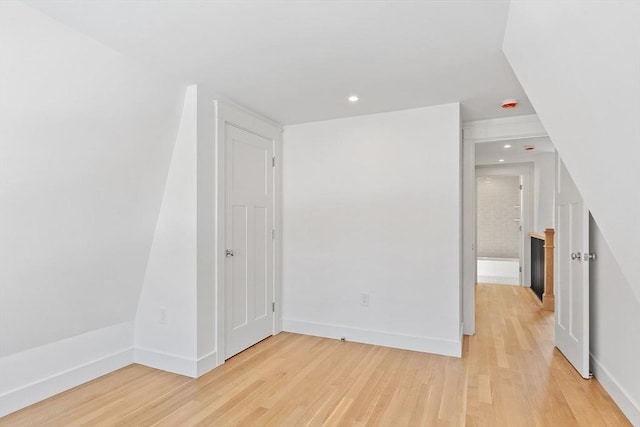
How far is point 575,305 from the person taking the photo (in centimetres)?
291

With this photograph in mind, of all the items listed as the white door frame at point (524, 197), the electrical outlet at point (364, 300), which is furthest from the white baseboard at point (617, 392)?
the white door frame at point (524, 197)

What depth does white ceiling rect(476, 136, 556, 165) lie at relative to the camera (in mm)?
4754

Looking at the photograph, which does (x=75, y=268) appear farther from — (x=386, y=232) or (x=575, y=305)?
(x=575, y=305)

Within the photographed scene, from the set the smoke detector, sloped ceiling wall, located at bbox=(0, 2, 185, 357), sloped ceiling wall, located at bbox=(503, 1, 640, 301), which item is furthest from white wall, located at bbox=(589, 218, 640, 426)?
sloped ceiling wall, located at bbox=(0, 2, 185, 357)

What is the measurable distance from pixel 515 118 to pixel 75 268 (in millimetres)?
3965

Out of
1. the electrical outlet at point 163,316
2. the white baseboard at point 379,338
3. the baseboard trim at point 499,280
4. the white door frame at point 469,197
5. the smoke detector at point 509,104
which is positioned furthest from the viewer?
the baseboard trim at point 499,280

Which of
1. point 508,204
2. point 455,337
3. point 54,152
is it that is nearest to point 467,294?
point 455,337

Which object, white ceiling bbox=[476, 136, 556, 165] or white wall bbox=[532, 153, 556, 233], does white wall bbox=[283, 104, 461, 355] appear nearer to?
white ceiling bbox=[476, 136, 556, 165]

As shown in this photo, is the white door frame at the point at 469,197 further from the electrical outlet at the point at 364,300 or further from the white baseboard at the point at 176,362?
the white baseboard at the point at 176,362

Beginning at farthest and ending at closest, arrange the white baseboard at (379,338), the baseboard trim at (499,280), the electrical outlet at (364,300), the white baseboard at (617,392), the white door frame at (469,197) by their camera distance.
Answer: the baseboard trim at (499,280) → the white door frame at (469,197) → the electrical outlet at (364,300) → the white baseboard at (379,338) → the white baseboard at (617,392)

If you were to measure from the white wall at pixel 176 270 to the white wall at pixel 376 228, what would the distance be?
4.27 ft

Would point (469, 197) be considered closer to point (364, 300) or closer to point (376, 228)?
point (376, 228)

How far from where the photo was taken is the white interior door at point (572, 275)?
271 cm

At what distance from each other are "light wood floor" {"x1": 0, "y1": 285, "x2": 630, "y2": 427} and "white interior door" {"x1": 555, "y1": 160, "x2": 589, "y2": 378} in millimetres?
160
